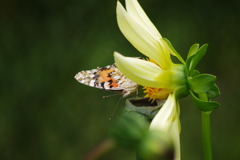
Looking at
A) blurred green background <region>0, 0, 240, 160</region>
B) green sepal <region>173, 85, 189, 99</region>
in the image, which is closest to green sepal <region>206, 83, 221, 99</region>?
green sepal <region>173, 85, 189, 99</region>

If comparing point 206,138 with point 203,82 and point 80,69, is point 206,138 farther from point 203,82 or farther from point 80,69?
point 80,69

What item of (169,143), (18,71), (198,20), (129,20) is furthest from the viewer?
(18,71)

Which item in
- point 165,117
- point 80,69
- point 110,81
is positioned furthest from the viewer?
point 80,69

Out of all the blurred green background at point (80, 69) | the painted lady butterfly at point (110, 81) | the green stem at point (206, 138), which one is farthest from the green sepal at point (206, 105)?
the blurred green background at point (80, 69)

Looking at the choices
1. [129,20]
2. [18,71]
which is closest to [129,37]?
[129,20]

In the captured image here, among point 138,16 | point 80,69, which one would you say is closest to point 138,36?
point 138,16

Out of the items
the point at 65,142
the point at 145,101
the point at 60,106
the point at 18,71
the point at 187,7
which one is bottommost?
the point at 65,142

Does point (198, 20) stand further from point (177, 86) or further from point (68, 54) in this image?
point (177, 86)
